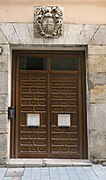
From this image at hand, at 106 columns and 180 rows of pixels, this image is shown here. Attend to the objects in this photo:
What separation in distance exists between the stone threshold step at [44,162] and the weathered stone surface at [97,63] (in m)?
2.16

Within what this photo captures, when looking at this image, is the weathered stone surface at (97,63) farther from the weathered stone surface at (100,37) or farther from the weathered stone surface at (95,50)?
the weathered stone surface at (100,37)

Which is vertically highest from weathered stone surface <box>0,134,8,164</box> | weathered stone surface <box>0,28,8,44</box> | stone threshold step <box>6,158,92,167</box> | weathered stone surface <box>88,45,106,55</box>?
weathered stone surface <box>0,28,8,44</box>

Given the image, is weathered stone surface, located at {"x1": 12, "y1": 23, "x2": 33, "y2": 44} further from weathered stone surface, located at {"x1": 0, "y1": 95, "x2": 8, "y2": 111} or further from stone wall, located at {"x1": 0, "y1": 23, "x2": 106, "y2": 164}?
weathered stone surface, located at {"x1": 0, "y1": 95, "x2": 8, "y2": 111}

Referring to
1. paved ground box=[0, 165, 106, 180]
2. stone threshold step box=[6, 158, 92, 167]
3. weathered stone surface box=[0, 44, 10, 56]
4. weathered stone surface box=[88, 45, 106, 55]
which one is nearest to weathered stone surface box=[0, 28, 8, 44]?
weathered stone surface box=[0, 44, 10, 56]

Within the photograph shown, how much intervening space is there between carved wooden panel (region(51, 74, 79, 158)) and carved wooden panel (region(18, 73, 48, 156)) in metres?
0.22

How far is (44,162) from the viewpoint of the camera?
607 centimetres

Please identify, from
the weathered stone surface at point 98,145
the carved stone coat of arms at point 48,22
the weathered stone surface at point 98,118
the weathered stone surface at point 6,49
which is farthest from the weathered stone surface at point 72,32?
the weathered stone surface at point 98,145

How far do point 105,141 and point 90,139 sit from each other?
352mm

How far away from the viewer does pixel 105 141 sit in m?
6.19

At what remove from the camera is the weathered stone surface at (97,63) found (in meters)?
6.34

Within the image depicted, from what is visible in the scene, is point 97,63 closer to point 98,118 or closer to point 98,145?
point 98,118

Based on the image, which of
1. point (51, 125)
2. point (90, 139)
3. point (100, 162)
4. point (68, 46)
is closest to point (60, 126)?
point (51, 125)

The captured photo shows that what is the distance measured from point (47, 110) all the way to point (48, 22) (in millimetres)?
2126

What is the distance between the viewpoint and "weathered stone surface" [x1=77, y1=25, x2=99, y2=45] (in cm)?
641
